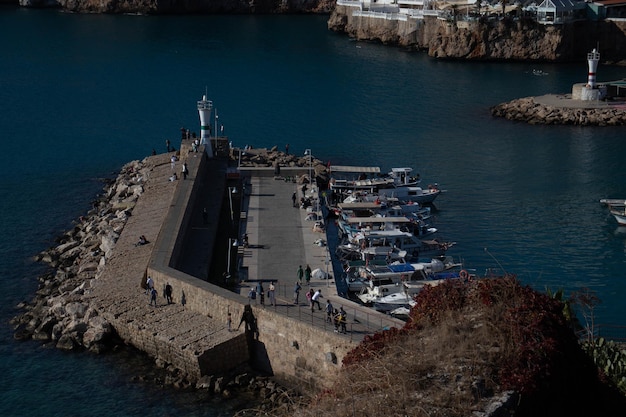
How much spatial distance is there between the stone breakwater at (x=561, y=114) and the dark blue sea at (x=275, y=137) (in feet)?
3.85

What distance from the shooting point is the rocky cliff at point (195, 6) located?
143m

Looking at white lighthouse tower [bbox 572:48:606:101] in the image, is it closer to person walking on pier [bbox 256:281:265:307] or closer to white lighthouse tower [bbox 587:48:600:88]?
white lighthouse tower [bbox 587:48:600:88]

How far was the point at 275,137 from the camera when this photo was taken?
241 feet

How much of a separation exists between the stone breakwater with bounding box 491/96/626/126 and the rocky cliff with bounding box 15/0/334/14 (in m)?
69.1

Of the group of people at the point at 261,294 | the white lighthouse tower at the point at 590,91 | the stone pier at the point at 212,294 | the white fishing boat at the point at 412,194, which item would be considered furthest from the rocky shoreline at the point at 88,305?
the white lighthouse tower at the point at 590,91

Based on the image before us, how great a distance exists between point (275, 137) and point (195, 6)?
252ft

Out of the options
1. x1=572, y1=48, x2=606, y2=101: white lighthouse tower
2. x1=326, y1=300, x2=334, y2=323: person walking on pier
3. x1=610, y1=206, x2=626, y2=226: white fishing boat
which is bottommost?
x1=610, y1=206, x2=626, y2=226: white fishing boat

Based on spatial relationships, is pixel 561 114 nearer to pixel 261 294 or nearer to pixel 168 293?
pixel 261 294

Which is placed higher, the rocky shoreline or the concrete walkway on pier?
the concrete walkway on pier

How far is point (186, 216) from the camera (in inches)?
1809

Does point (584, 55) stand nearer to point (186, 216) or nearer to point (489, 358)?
point (186, 216)

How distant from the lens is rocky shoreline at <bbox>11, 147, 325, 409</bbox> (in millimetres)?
34594

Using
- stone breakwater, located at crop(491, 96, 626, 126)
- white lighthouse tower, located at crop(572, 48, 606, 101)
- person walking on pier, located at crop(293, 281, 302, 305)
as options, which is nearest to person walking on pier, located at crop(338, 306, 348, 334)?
person walking on pier, located at crop(293, 281, 302, 305)

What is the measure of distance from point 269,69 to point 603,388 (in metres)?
80.2
